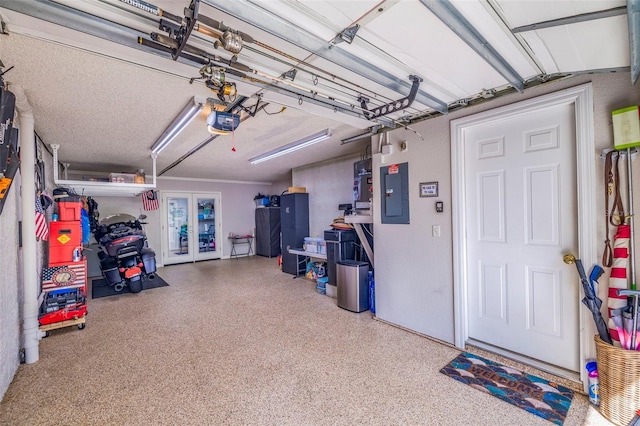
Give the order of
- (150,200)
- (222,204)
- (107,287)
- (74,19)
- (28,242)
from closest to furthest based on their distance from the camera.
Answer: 1. (74,19)
2. (28,242)
3. (107,287)
4. (150,200)
5. (222,204)

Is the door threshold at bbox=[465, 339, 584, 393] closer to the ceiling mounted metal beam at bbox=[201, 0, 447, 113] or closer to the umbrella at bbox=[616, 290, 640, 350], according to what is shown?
the umbrella at bbox=[616, 290, 640, 350]

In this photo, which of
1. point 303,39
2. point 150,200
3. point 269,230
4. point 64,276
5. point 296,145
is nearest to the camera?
point 303,39

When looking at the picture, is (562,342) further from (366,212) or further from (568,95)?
(366,212)

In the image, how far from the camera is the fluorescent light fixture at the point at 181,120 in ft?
8.71

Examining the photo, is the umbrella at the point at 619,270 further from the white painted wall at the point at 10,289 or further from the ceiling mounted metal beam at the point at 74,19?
the white painted wall at the point at 10,289

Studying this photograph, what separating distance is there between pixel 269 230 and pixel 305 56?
697cm

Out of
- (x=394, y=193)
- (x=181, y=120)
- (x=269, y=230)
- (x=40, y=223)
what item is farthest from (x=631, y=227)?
(x=269, y=230)

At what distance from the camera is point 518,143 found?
8.09 feet

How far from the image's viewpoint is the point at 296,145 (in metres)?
4.39

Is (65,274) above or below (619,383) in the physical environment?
above

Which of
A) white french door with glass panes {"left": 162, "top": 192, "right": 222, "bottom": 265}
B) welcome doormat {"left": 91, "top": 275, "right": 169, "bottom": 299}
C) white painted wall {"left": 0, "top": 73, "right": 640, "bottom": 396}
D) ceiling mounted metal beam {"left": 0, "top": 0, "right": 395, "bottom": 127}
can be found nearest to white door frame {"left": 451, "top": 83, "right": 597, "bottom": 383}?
white painted wall {"left": 0, "top": 73, "right": 640, "bottom": 396}

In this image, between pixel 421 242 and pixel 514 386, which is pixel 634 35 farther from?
pixel 514 386

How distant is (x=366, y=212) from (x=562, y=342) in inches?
95.1

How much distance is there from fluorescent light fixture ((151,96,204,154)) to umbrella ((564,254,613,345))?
339cm
